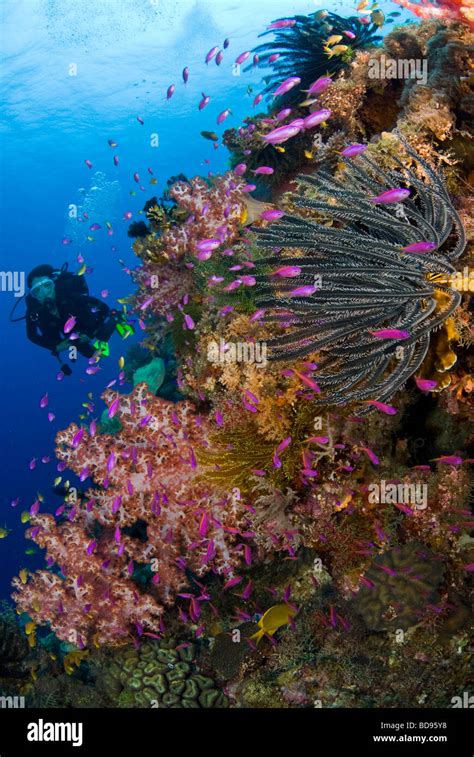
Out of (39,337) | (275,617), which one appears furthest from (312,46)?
(275,617)

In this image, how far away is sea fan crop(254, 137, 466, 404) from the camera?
3818 mm

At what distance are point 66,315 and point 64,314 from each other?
57mm

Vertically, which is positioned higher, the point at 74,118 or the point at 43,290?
the point at 74,118

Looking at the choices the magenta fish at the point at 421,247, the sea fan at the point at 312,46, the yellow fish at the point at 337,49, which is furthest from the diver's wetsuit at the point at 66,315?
the magenta fish at the point at 421,247

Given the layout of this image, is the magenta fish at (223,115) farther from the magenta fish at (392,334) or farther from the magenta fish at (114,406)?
the magenta fish at (392,334)

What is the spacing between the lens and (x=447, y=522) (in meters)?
4.85

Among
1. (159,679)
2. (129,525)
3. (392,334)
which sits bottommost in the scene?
(159,679)

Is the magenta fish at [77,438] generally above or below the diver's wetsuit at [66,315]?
below

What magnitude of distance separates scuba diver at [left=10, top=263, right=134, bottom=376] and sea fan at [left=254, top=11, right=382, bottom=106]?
5671mm

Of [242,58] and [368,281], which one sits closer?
[368,281]

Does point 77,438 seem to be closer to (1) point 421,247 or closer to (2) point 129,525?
(2) point 129,525

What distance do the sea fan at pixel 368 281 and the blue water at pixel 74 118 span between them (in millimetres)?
26595

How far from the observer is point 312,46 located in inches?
336

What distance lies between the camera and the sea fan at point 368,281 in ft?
12.5
